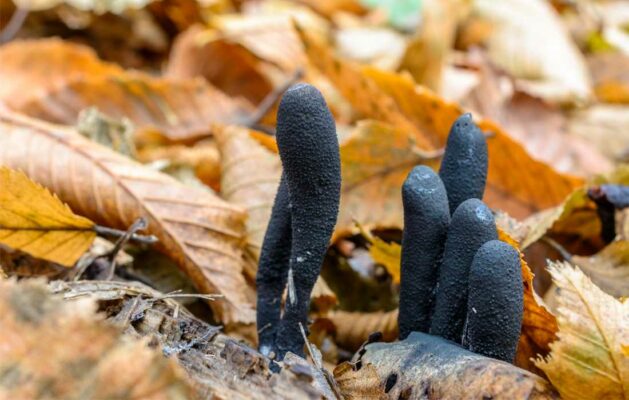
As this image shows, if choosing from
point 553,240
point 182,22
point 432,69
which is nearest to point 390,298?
point 553,240

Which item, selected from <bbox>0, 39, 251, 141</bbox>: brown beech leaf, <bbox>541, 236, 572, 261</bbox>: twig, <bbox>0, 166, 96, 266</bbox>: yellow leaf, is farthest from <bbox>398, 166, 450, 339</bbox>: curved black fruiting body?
<bbox>0, 39, 251, 141</bbox>: brown beech leaf

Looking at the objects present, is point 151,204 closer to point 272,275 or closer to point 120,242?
point 120,242

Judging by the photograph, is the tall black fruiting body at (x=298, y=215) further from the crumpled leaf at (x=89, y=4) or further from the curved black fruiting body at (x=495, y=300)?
the crumpled leaf at (x=89, y=4)

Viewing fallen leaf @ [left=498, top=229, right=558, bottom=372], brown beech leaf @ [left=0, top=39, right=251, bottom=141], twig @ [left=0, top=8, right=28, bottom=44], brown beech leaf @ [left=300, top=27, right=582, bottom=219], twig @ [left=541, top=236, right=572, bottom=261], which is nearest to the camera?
fallen leaf @ [left=498, top=229, right=558, bottom=372]

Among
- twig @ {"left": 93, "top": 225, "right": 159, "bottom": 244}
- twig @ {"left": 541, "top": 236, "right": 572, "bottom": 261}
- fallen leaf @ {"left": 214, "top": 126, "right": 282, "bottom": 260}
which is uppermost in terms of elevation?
twig @ {"left": 541, "top": 236, "right": 572, "bottom": 261}

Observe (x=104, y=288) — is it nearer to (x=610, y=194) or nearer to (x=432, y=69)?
(x=610, y=194)

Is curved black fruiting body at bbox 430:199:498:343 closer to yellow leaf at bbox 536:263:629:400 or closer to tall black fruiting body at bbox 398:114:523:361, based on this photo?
tall black fruiting body at bbox 398:114:523:361

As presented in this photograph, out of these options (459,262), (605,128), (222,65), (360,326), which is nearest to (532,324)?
(459,262)
